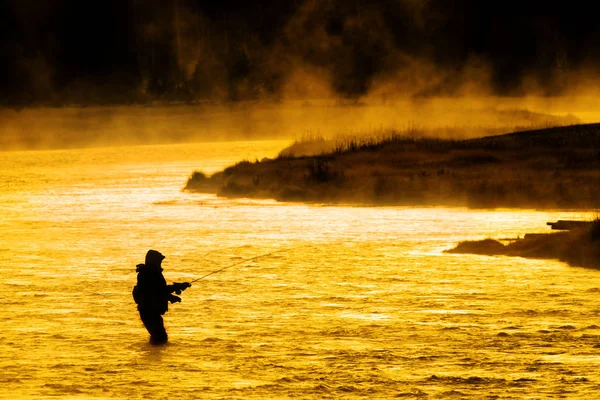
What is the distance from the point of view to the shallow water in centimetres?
1692

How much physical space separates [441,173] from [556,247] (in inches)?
1074

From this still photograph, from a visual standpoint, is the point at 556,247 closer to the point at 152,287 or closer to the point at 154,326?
the point at 154,326

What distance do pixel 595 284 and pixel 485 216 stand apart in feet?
65.2

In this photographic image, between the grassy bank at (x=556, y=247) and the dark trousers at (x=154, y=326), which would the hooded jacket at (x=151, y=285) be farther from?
the grassy bank at (x=556, y=247)

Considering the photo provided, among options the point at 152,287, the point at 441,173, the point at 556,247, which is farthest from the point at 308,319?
the point at 441,173

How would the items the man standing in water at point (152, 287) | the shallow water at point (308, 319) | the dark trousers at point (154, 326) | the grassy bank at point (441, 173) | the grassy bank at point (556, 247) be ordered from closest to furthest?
1. the shallow water at point (308, 319)
2. the man standing in water at point (152, 287)
3. the dark trousers at point (154, 326)
4. the grassy bank at point (556, 247)
5. the grassy bank at point (441, 173)

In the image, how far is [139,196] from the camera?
75.8m

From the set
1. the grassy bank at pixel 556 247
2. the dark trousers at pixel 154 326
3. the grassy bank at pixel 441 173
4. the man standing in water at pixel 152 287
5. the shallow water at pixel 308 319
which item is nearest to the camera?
the shallow water at pixel 308 319

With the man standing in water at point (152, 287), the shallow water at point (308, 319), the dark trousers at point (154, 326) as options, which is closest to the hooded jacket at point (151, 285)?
the man standing in water at point (152, 287)

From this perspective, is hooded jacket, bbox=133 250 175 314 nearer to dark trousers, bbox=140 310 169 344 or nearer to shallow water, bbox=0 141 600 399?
dark trousers, bbox=140 310 169 344

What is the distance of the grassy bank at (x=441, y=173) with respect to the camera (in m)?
51.0

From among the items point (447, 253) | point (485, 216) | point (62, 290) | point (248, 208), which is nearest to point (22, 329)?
point (62, 290)

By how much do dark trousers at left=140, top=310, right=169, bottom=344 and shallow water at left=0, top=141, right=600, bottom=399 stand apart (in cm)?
19

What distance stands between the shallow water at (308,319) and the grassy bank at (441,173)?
26.5 ft
